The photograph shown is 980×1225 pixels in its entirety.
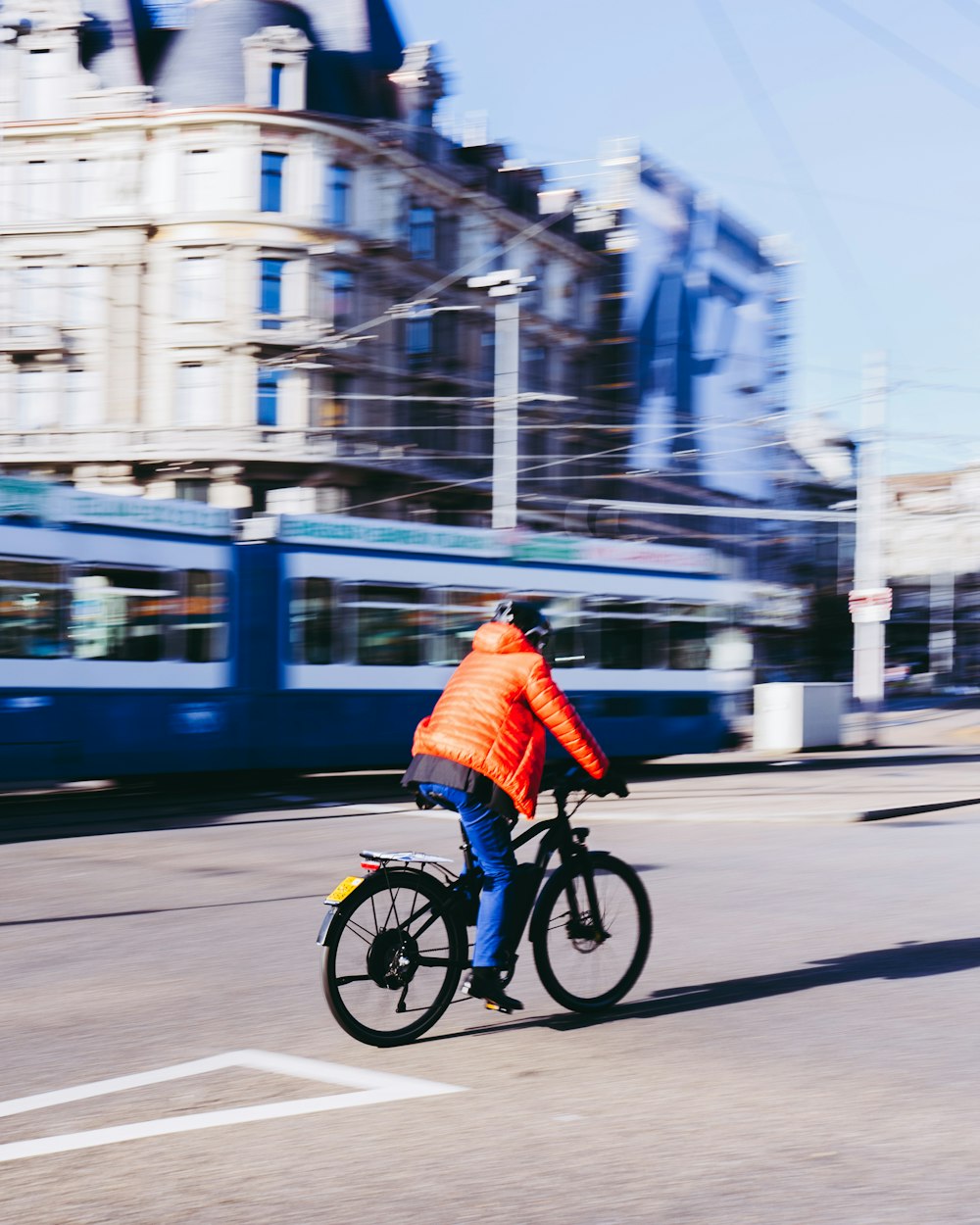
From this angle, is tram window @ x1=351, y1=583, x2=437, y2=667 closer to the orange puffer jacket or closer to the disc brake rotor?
the orange puffer jacket

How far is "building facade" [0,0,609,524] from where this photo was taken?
127ft

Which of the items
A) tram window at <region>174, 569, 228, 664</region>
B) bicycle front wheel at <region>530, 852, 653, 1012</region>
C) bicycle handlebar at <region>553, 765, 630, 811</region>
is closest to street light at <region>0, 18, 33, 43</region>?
tram window at <region>174, 569, 228, 664</region>

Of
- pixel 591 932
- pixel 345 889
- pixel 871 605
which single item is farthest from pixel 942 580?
pixel 345 889

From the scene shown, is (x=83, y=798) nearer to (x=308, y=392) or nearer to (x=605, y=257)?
(x=308, y=392)

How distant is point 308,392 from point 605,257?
52.6 feet

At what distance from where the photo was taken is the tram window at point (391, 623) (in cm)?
1897

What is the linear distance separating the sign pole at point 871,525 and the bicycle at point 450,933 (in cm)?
2316

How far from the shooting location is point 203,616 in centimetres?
1750

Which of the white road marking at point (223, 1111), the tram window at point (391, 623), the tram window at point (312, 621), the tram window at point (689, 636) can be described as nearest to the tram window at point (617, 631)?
the tram window at point (689, 636)

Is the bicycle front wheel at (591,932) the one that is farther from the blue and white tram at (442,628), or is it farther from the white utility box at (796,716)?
the white utility box at (796,716)

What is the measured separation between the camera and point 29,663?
51.1 feet

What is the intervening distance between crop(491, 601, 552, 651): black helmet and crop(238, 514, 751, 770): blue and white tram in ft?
40.5

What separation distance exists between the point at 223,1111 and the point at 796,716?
24.4 meters

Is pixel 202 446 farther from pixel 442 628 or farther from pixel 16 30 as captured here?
pixel 442 628
